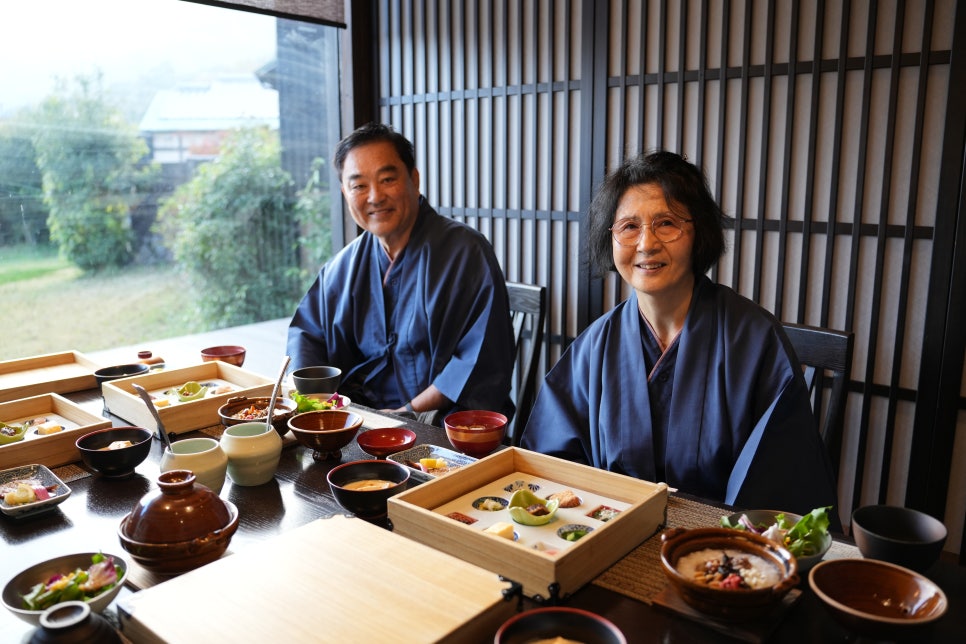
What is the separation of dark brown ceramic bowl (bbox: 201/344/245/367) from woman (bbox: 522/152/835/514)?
1090mm

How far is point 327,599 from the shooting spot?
43.6 inches

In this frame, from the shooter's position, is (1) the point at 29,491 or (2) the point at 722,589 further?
(1) the point at 29,491

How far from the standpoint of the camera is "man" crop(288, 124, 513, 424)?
9.35 ft

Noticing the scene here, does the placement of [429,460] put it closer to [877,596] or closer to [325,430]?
[325,430]

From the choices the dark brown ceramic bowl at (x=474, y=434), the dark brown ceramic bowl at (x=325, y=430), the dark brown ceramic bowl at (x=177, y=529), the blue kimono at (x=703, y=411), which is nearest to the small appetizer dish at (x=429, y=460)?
the dark brown ceramic bowl at (x=474, y=434)

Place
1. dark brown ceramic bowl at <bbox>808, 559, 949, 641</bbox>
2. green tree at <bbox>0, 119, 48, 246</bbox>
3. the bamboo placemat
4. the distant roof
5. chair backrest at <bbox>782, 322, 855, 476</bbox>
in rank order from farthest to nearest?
the distant roof, green tree at <bbox>0, 119, 48, 246</bbox>, chair backrest at <bbox>782, 322, 855, 476</bbox>, the bamboo placemat, dark brown ceramic bowl at <bbox>808, 559, 949, 641</bbox>

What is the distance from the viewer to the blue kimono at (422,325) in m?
2.85

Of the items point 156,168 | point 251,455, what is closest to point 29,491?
point 251,455

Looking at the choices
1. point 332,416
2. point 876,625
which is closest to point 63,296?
point 332,416

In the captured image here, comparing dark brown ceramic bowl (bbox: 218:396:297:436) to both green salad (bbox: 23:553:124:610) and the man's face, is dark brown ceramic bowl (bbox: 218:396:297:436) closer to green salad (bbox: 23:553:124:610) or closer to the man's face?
green salad (bbox: 23:553:124:610)

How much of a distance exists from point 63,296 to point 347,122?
171 centimetres

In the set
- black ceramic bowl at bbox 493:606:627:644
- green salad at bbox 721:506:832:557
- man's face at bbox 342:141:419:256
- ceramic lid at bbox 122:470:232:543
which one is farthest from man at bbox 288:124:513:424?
black ceramic bowl at bbox 493:606:627:644

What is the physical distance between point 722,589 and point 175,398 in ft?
5.56

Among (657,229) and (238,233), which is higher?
(657,229)
